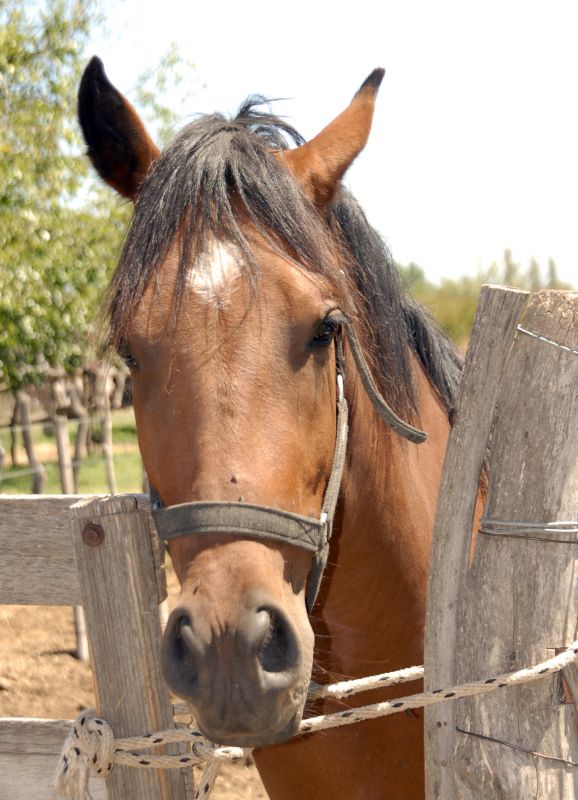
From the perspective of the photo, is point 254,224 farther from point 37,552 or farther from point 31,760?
point 31,760

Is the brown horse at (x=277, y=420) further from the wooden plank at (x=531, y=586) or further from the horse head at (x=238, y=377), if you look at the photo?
the wooden plank at (x=531, y=586)

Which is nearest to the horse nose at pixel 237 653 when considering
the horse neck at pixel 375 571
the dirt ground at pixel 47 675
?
the horse neck at pixel 375 571

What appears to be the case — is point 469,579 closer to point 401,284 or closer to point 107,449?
point 401,284

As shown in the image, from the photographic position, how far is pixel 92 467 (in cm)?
1895

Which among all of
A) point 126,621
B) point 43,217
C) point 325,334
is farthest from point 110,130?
point 43,217

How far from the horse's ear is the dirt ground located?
3561 millimetres

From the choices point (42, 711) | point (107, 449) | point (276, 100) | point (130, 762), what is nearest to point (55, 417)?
point (107, 449)

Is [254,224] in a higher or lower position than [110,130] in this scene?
lower

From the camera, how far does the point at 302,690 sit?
1.57 meters

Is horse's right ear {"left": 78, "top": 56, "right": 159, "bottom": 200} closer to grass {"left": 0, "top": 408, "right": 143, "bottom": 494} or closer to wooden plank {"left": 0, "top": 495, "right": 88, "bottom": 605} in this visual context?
wooden plank {"left": 0, "top": 495, "right": 88, "bottom": 605}

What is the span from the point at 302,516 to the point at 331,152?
0.97 meters

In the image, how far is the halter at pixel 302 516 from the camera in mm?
1561

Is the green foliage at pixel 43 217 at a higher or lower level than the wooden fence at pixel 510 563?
higher

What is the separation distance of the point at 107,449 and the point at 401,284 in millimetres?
6852
